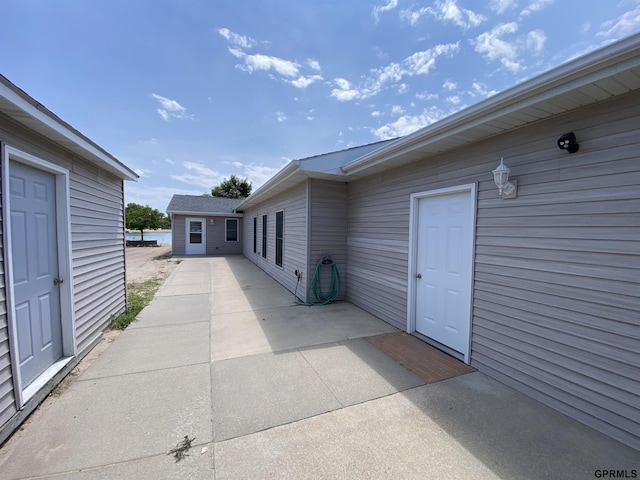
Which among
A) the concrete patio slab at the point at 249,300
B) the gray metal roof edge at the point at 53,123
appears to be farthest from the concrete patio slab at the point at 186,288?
the gray metal roof edge at the point at 53,123

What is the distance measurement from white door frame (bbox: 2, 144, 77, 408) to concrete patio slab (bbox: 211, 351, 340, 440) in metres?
1.53

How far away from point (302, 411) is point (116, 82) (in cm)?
781

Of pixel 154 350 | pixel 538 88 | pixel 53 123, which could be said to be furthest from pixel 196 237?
pixel 538 88

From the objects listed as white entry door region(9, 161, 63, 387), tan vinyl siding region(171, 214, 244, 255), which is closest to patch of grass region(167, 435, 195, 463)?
white entry door region(9, 161, 63, 387)

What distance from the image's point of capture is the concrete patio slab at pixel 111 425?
5.87ft

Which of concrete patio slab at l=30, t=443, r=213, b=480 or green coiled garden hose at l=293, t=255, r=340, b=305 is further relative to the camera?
green coiled garden hose at l=293, t=255, r=340, b=305

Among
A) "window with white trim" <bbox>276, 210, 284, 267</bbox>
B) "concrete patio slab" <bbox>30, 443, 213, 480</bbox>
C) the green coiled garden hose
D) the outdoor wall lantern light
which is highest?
the outdoor wall lantern light

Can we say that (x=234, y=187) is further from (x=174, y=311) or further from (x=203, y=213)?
(x=174, y=311)

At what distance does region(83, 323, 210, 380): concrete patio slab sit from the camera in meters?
3.06

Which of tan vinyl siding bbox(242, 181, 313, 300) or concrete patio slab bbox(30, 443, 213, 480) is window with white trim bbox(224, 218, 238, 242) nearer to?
tan vinyl siding bbox(242, 181, 313, 300)

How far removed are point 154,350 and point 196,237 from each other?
41.1 ft

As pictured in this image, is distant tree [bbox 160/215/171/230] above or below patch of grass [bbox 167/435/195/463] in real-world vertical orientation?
above

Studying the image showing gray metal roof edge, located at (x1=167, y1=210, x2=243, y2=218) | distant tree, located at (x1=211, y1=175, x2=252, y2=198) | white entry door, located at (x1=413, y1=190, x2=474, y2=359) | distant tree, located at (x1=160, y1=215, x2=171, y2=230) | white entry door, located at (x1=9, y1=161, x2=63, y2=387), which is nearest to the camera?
white entry door, located at (x1=9, y1=161, x2=63, y2=387)

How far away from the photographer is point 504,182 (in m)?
2.67
